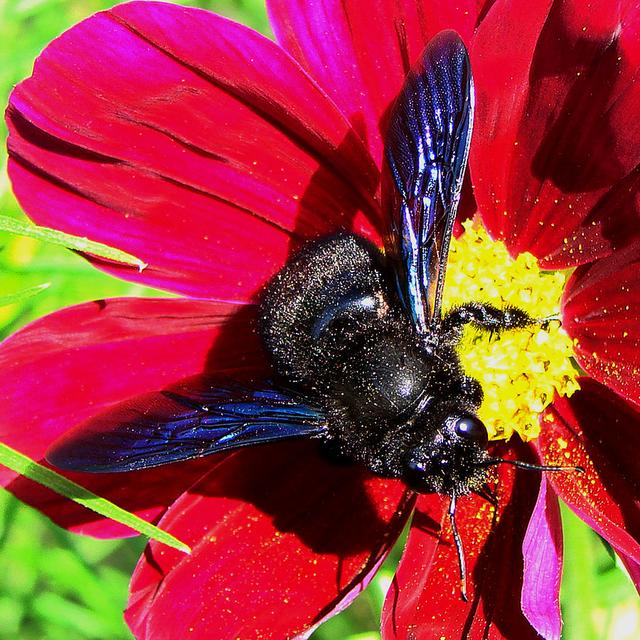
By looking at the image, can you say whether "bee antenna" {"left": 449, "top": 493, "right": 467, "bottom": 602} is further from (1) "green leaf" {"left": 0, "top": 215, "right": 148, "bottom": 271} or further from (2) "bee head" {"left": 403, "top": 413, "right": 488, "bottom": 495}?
(1) "green leaf" {"left": 0, "top": 215, "right": 148, "bottom": 271}

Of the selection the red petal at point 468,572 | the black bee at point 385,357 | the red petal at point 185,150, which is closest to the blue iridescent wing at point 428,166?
the black bee at point 385,357

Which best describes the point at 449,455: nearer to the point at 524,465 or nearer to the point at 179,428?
the point at 524,465

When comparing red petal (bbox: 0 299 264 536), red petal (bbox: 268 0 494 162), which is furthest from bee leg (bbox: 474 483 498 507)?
red petal (bbox: 268 0 494 162)

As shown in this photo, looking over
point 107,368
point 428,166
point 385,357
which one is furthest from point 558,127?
point 107,368

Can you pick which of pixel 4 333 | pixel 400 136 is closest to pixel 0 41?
pixel 4 333

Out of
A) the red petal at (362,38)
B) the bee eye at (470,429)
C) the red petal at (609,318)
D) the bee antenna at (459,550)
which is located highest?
the red petal at (362,38)

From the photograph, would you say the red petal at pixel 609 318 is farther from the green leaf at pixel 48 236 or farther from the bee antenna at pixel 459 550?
the green leaf at pixel 48 236
